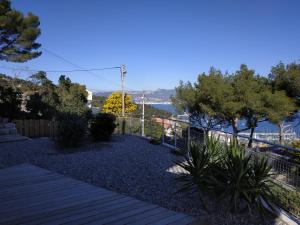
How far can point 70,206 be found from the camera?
4.16 m

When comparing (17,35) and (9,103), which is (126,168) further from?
(17,35)

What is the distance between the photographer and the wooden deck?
147 inches

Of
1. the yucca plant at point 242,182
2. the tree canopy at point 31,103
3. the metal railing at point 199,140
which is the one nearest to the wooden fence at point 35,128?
the tree canopy at point 31,103

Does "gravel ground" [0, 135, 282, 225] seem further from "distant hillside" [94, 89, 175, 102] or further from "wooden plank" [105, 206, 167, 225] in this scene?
"distant hillside" [94, 89, 175, 102]

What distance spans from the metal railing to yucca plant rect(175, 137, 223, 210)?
753 millimetres

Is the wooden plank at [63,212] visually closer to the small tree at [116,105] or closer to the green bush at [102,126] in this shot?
the green bush at [102,126]

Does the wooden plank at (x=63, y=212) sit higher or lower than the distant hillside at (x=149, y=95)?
lower

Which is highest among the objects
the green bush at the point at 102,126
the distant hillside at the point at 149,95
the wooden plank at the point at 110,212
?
the distant hillside at the point at 149,95

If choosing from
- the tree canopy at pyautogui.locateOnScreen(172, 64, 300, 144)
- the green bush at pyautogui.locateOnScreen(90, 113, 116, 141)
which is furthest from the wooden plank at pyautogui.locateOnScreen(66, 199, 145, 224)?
the tree canopy at pyautogui.locateOnScreen(172, 64, 300, 144)

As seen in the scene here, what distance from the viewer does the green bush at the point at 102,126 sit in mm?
A: 10711

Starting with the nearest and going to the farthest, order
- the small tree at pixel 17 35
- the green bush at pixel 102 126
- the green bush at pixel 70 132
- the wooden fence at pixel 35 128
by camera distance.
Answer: the green bush at pixel 70 132
the green bush at pixel 102 126
the wooden fence at pixel 35 128
the small tree at pixel 17 35

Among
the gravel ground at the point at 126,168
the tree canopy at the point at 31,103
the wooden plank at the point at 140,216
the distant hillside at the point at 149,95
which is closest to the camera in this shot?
the wooden plank at the point at 140,216

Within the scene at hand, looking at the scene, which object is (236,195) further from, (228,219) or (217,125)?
(217,125)

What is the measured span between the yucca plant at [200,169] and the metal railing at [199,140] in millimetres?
753
